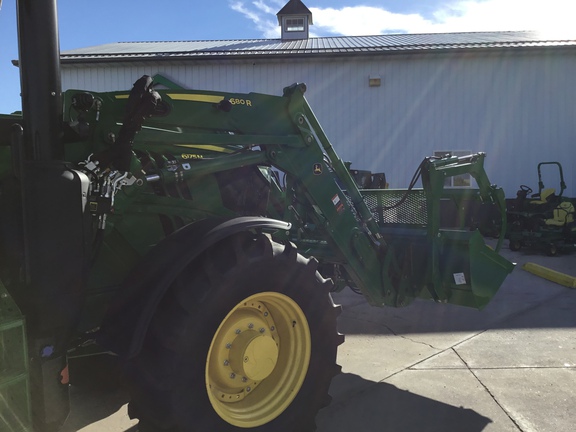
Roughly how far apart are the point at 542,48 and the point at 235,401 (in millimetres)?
15308

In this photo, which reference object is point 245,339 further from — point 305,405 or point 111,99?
point 111,99

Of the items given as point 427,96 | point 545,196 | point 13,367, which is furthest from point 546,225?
point 13,367

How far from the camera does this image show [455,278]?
431 cm

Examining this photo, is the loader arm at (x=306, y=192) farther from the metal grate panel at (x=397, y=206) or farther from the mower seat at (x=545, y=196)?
the mower seat at (x=545, y=196)

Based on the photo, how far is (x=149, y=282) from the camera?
2.42 m

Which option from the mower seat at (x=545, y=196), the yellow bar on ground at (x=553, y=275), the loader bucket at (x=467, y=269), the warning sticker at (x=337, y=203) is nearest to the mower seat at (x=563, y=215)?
the mower seat at (x=545, y=196)

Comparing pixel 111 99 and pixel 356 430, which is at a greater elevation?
pixel 111 99

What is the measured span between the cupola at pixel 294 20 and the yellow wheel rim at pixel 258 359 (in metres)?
18.3

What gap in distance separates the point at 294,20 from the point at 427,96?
7.72 meters

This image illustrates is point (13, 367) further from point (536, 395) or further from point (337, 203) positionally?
point (536, 395)

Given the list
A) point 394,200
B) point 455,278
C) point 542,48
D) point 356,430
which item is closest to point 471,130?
point 542,48

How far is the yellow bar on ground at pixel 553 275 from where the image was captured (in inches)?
299

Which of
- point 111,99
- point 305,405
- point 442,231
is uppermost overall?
point 111,99

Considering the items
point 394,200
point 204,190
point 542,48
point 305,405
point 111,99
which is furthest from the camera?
point 542,48
